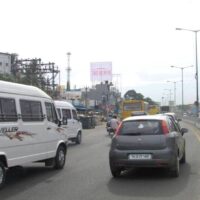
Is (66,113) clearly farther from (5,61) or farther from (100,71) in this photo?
(5,61)

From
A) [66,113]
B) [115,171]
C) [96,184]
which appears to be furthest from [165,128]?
[66,113]

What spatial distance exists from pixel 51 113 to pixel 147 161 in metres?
3.67

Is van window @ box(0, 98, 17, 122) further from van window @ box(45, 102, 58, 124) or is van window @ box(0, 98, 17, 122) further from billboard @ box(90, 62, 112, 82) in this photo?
billboard @ box(90, 62, 112, 82)

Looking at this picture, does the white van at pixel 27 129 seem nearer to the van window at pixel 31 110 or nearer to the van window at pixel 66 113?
the van window at pixel 31 110

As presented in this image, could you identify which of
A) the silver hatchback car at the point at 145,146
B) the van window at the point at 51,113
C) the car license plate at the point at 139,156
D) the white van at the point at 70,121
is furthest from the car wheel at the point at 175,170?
the white van at the point at 70,121

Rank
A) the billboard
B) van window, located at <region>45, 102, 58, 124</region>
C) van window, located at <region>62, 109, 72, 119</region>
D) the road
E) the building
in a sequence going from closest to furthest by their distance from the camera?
the road → van window, located at <region>45, 102, 58, 124</region> → van window, located at <region>62, 109, 72, 119</region> → the billboard → the building

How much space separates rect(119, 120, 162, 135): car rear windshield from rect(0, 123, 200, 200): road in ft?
3.66

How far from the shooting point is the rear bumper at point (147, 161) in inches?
460

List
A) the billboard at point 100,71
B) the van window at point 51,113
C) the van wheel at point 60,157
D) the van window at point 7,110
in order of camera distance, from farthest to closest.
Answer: the billboard at point 100,71 < the van wheel at point 60,157 < the van window at point 51,113 < the van window at point 7,110

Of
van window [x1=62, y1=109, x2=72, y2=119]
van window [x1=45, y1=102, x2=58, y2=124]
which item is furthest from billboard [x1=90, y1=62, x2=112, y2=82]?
van window [x1=45, y1=102, x2=58, y2=124]

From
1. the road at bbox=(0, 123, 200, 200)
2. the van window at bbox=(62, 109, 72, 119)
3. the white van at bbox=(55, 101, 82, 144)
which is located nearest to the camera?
the road at bbox=(0, 123, 200, 200)

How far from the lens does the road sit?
9719 mm

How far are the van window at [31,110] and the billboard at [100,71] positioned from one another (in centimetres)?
6687

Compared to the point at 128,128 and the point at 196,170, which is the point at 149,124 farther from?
the point at 196,170
